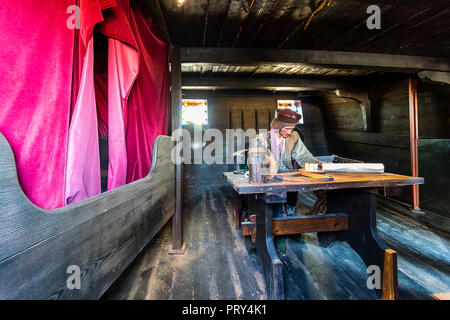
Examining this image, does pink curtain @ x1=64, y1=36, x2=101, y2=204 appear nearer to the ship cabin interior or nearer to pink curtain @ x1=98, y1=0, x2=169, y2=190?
the ship cabin interior

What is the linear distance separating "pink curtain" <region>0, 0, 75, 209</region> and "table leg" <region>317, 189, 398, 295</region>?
254 cm

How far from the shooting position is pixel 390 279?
1583 mm

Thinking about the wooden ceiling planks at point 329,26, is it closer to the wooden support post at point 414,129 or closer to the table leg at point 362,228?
the table leg at point 362,228

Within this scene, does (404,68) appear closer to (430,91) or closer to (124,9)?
(430,91)

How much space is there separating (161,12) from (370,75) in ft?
19.8

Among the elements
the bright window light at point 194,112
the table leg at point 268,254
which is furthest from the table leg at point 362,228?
the bright window light at point 194,112

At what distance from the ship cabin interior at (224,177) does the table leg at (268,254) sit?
2 centimetres

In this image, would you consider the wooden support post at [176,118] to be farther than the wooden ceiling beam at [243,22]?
Yes

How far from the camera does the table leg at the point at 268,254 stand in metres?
1.57

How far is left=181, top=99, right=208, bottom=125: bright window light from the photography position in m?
7.32

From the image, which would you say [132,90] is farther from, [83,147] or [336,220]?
[336,220]

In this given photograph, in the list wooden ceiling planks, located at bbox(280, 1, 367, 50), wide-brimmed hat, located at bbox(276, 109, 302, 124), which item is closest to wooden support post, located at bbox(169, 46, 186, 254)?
wide-brimmed hat, located at bbox(276, 109, 302, 124)

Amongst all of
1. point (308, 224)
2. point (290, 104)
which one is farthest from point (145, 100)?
point (290, 104)
